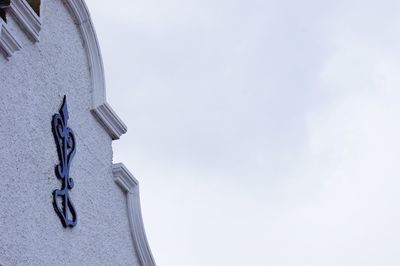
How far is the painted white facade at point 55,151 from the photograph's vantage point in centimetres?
687

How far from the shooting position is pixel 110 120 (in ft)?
28.7

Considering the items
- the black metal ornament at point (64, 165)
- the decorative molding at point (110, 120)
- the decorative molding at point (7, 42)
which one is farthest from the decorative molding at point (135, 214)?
the decorative molding at point (7, 42)

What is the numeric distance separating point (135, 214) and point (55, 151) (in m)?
1.60

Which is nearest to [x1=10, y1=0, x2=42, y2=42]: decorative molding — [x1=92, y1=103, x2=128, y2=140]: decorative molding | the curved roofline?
the curved roofline

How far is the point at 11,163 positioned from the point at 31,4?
4.96ft

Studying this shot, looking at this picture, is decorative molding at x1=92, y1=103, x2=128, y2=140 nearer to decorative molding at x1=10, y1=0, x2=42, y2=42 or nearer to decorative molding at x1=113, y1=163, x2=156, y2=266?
decorative molding at x1=113, y1=163, x2=156, y2=266

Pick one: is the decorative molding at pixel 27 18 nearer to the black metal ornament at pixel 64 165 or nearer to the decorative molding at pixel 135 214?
the black metal ornament at pixel 64 165

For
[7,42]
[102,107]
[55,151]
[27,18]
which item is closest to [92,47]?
[102,107]

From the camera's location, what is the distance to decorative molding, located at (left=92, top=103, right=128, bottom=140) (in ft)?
28.0

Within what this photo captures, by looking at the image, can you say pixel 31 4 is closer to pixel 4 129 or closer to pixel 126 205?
pixel 4 129

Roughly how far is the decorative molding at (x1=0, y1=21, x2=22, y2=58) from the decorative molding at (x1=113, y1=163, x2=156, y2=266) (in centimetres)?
197

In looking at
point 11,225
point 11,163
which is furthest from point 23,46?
point 11,225

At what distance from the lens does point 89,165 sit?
822cm

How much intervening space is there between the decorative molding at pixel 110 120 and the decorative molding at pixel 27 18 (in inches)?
45.6
